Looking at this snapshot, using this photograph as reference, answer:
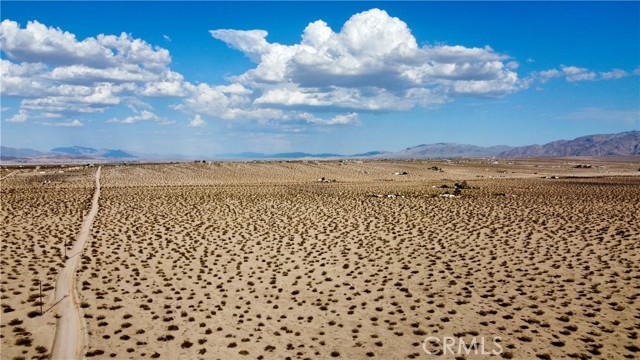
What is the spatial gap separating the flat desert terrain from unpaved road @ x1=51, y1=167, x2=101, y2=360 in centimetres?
18

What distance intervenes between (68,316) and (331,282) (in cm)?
954

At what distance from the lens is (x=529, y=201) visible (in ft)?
122

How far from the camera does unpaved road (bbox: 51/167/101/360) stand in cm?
1106

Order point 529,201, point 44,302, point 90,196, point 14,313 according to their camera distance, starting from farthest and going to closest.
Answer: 1. point 90,196
2. point 529,201
3. point 44,302
4. point 14,313

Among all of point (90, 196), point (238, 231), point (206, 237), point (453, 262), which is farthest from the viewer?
point (90, 196)

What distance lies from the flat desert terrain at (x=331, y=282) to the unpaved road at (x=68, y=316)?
0.18 meters

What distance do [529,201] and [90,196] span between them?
44711 mm

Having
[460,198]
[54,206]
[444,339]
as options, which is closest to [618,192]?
[460,198]

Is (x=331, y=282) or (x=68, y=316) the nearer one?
(x=68, y=316)

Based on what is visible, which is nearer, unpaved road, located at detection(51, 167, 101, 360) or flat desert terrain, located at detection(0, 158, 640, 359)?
unpaved road, located at detection(51, 167, 101, 360)

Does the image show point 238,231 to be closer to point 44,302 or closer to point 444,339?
point 44,302

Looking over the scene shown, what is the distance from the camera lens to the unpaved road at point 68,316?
1106 centimetres

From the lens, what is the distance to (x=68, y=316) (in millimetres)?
13086

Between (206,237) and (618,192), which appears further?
(618,192)
